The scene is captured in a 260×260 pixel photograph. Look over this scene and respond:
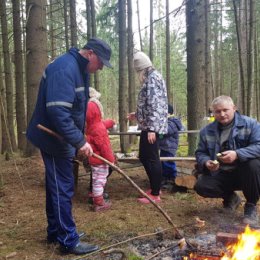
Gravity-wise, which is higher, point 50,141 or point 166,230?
point 50,141

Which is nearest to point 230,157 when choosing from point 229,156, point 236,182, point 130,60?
point 229,156

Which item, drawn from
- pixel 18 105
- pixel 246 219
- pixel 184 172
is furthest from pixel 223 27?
pixel 246 219

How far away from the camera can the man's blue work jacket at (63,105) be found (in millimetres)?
3479

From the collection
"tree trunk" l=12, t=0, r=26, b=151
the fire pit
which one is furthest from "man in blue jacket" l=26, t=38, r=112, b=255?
"tree trunk" l=12, t=0, r=26, b=151

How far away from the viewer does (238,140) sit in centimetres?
461

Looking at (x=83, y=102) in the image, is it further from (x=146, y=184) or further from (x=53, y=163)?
(x=146, y=184)

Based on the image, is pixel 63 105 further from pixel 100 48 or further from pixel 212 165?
pixel 212 165

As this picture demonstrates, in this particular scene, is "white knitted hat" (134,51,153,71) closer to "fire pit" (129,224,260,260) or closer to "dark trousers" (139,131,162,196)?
"dark trousers" (139,131,162,196)

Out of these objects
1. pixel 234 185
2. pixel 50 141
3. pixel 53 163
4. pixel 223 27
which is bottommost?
pixel 234 185

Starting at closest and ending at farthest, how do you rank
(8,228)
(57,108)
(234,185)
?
(57,108), (8,228), (234,185)

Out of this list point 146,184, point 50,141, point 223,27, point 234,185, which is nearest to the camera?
point 50,141

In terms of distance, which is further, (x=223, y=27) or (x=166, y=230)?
(x=223, y=27)

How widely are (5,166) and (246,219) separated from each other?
577cm

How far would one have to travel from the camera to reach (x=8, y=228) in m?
4.50
